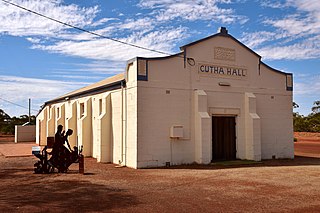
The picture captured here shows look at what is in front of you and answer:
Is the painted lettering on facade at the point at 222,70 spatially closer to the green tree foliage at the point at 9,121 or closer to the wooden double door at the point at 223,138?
the wooden double door at the point at 223,138

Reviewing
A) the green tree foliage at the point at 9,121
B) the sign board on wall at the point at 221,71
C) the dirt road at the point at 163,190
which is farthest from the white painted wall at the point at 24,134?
the sign board on wall at the point at 221,71

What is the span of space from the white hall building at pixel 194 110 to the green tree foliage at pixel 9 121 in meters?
41.4

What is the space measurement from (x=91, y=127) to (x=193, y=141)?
6.38m

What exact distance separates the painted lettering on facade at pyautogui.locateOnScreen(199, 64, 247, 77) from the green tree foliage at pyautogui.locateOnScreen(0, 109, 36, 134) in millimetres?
44941

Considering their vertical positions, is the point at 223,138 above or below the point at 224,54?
below

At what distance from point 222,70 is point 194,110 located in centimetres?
264

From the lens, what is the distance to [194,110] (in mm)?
15531

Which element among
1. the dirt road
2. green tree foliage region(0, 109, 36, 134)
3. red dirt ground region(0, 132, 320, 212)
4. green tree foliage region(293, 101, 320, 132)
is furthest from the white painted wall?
green tree foliage region(293, 101, 320, 132)

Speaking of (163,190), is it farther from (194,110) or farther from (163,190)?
(194,110)

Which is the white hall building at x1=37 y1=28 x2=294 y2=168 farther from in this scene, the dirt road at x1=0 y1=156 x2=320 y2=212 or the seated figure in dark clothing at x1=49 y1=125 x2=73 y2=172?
the seated figure in dark clothing at x1=49 y1=125 x2=73 y2=172

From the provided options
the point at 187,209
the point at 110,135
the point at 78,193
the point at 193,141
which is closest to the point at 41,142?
the point at 110,135

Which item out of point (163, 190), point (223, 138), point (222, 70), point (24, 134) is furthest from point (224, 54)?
point (24, 134)

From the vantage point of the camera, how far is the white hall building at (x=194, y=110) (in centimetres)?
1447

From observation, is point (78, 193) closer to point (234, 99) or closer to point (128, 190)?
point (128, 190)
